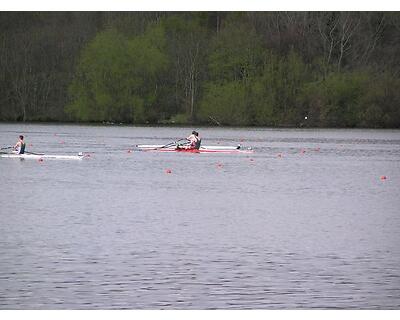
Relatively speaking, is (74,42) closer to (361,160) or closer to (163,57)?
(163,57)

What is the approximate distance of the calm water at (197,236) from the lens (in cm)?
1273

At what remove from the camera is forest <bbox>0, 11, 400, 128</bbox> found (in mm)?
67750

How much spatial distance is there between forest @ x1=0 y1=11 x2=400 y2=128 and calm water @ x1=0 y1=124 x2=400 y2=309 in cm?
3335

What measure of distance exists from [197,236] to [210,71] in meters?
52.4

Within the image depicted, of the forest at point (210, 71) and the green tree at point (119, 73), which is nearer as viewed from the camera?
the forest at point (210, 71)

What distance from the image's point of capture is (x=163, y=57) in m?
70.1

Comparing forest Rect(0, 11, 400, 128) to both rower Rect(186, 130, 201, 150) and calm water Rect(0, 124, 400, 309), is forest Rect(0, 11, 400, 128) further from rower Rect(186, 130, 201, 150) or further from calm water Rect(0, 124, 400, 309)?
calm water Rect(0, 124, 400, 309)

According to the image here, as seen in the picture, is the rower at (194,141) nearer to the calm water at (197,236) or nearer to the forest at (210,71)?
the calm water at (197,236)

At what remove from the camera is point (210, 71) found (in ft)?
228

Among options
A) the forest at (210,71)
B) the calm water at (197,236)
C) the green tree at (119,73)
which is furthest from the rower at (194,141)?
the green tree at (119,73)

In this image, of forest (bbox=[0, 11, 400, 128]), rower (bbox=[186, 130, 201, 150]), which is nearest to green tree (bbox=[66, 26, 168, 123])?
forest (bbox=[0, 11, 400, 128])

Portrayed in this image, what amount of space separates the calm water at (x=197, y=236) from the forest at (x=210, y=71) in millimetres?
33353

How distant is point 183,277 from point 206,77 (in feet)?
187

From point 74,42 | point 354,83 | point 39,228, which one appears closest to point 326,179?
point 39,228
